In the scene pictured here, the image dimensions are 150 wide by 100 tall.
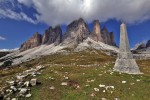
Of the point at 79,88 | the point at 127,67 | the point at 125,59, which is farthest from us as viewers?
the point at 125,59

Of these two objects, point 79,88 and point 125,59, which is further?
point 125,59

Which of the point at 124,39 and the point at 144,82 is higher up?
the point at 124,39

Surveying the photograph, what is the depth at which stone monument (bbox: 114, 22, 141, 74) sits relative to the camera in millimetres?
44719

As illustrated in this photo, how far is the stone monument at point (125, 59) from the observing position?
44719 mm

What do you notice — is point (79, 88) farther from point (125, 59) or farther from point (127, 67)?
point (125, 59)

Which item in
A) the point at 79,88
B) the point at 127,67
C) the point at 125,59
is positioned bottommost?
the point at 79,88

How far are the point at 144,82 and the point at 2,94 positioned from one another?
22.6 meters

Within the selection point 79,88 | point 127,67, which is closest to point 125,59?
point 127,67

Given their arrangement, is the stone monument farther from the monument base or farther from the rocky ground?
the rocky ground

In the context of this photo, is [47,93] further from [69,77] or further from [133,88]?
[133,88]

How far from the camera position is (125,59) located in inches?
1822

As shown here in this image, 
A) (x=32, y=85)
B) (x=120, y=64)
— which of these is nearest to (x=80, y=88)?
(x=32, y=85)

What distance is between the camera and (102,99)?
2808 centimetres

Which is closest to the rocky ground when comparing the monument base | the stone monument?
the monument base
